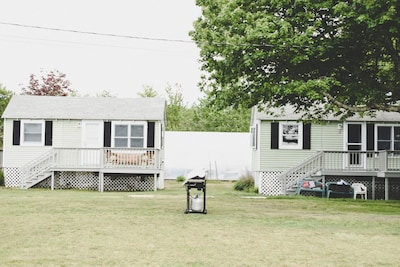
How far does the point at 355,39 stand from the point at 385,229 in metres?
6.52

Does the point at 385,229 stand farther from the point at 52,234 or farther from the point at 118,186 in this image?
the point at 118,186

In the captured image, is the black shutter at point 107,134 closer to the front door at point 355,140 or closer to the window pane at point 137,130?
the window pane at point 137,130

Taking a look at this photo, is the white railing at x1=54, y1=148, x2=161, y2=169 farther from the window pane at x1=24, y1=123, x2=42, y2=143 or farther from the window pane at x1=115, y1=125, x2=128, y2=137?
the window pane at x1=24, y1=123, x2=42, y2=143

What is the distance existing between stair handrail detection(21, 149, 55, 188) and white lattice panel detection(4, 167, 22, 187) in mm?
1439

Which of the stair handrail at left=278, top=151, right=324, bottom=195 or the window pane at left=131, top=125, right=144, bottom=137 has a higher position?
the window pane at left=131, top=125, right=144, bottom=137

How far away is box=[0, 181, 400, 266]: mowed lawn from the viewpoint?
376 inches

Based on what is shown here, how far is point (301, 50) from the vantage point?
57.8 ft

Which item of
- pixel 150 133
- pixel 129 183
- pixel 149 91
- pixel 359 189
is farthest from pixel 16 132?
pixel 149 91

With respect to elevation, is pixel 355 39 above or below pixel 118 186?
above

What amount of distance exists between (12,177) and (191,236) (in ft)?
65.6

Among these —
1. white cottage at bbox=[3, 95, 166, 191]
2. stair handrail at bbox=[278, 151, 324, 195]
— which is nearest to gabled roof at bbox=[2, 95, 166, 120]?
white cottage at bbox=[3, 95, 166, 191]

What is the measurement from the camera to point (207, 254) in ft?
32.8

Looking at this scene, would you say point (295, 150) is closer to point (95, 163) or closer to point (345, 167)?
point (345, 167)

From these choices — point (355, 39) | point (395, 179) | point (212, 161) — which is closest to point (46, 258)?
point (355, 39)
